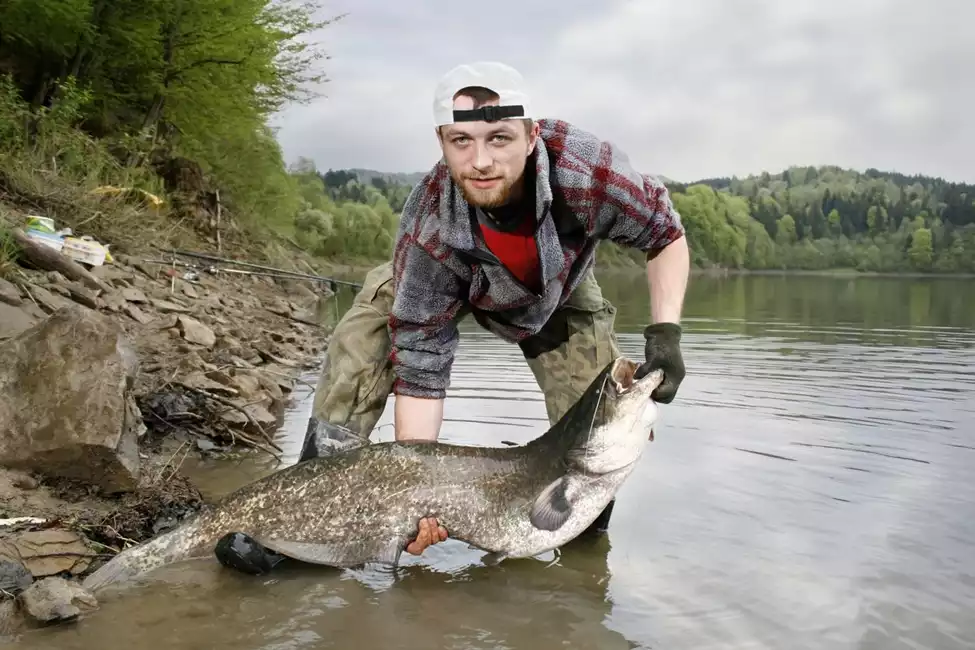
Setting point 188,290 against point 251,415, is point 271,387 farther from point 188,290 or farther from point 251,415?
point 188,290

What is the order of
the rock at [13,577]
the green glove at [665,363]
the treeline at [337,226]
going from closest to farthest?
the rock at [13,577], the green glove at [665,363], the treeline at [337,226]

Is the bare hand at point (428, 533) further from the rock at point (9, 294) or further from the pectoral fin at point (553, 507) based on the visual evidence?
the rock at point (9, 294)

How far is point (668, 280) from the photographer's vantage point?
4.00 meters

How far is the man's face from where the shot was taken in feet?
11.1

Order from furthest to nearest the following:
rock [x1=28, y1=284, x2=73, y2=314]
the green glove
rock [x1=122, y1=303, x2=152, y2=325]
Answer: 1. rock [x1=122, y1=303, x2=152, y2=325]
2. rock [x1=28, y1=284, x2=73, y2=314]
3. the green glove

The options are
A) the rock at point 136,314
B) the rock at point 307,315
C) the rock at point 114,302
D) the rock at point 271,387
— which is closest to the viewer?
the rock at point 271,387

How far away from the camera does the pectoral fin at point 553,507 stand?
3762 mm

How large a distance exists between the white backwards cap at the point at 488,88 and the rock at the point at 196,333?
553 centimetres

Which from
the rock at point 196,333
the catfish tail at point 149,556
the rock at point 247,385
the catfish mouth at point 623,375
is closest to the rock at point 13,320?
the rock at point 247,385

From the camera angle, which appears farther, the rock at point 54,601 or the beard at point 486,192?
the beard at point 486,192

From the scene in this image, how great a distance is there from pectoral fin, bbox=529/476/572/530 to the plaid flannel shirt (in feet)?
2.59

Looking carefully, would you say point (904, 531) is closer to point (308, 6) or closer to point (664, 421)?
point (664, 421)

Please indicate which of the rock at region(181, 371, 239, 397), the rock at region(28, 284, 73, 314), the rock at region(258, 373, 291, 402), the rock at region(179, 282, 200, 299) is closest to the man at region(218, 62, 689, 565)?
the rock at region(181, 371, 239, 397)

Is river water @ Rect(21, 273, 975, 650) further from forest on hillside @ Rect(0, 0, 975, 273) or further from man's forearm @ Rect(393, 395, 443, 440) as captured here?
forest on hillside @ Rect(0, 0, 975, 273)
